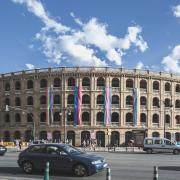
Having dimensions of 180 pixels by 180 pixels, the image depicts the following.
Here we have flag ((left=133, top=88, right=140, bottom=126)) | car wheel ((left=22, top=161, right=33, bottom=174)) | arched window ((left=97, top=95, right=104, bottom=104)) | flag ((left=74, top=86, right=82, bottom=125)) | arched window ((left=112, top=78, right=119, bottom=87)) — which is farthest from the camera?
arched window ((left=112, top=78, right=119, bottom=87))

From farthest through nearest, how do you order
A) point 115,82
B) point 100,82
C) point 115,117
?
1. point 115,82
2. point 100,82
3. point 115,117

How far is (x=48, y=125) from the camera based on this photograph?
78062 mm

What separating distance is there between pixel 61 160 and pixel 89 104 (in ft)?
185

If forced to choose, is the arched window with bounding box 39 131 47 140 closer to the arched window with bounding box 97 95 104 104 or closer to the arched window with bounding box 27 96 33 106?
the arched window with bounding box 27 96 33 106

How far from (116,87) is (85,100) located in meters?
5.78

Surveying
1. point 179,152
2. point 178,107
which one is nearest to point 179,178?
point 179,152

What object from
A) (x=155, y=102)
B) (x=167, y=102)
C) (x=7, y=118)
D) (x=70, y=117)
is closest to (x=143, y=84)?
(x=155, y=102)

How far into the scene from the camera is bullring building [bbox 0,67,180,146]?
7725 cm

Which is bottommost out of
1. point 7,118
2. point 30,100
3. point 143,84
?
point 7,118

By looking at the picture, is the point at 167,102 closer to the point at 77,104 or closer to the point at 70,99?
the point at 77,104

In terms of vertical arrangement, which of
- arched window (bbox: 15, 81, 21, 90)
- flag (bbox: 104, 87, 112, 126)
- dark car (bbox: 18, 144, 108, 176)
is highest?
arched window (bbox: 15, 81, 21, 90)

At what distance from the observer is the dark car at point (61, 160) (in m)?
20.2

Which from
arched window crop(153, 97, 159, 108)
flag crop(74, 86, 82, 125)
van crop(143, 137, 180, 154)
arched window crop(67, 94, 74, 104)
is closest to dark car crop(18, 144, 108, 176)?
van crop(143, 137, 180, 154)

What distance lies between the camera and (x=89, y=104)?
77.2m
